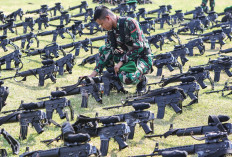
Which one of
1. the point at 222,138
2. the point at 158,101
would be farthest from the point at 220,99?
the point at 222,138

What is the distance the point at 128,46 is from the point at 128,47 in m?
0.03

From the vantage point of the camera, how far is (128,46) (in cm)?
830

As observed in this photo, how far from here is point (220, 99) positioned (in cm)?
839

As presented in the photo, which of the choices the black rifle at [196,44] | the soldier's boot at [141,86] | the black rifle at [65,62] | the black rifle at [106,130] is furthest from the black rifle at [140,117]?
the black rifle at [196,44]

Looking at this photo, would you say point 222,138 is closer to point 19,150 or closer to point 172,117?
point 172,117

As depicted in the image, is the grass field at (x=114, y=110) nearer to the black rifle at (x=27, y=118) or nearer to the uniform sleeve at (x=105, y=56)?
the black rifle at (x=27, y=118)

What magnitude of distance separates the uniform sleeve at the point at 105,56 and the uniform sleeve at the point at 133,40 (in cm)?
67

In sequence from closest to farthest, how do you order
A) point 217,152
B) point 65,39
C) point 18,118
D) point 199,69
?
point 217,152 → point 18,118 → point 199,69 → point 65,39

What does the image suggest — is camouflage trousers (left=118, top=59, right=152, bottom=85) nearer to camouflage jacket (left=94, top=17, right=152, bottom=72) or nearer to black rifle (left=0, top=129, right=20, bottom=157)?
camouflage jacket (left=94, top=17, right=152, bottom=72)

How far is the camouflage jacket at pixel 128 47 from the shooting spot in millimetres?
7984

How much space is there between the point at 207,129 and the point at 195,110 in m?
2.28

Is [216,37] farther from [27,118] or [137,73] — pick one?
[27,118]

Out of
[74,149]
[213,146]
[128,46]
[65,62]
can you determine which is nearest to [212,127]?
[213,146]

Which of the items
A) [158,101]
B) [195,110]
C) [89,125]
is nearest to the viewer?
[89,125]
